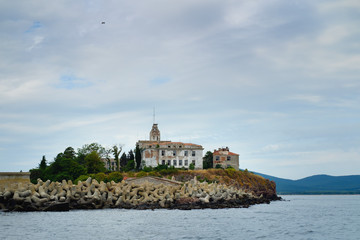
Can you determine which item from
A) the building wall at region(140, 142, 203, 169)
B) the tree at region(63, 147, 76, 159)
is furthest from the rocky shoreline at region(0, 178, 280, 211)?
the tree at region(63, 147, 76, 159)

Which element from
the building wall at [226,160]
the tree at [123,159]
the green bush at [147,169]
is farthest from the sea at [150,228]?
the tree at [123,159]

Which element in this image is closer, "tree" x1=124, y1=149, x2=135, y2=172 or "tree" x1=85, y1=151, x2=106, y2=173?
"tree" x1=85, y1=151, x2=106, y2=173

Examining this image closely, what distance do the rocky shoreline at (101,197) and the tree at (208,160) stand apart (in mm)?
36721

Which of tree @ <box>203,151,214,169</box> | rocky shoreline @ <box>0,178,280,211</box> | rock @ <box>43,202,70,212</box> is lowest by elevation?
rock @ <box>43,202,70,212</box>

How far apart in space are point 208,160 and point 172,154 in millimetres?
8879

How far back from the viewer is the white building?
7769cm

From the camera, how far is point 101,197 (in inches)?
1446

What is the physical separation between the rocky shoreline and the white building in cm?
3200

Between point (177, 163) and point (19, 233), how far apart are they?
57058 millimetres

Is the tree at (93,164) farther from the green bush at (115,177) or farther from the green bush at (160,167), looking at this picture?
the green bush at (160,167)

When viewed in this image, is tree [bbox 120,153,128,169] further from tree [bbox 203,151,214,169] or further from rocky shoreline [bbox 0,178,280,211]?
rocky shoreline [bbox 0,178,280,211]

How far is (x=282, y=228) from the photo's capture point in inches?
1069

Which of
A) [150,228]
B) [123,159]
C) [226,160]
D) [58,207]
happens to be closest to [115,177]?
[226,160]

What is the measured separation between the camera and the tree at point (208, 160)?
83.3 m
